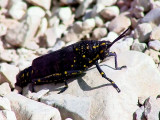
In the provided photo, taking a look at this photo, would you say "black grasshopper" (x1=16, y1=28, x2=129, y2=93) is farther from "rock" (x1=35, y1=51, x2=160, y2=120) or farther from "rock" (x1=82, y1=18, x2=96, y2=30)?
"rock" (x1=82, y1=18, x2=96, y2=30)

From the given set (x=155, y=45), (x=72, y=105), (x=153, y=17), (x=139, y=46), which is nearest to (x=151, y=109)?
(x=72, y=105)

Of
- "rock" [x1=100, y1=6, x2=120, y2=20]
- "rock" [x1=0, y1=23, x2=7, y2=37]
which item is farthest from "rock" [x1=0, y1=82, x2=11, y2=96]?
"rock" [x1=100, y1=6, x2=120, y2=20]

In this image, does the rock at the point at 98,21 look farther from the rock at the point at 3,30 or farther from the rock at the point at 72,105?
the rock at the point at 72,105

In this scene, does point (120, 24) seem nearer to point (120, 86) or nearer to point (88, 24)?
point (88, 24)

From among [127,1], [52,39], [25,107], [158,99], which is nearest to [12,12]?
[52,39]

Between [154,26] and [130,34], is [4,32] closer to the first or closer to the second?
[130,34]

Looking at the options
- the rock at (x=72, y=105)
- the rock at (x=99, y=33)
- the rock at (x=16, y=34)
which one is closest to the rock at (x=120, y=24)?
the rock at (x=99, y=33)

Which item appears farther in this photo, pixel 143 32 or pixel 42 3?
pixel 42 3
